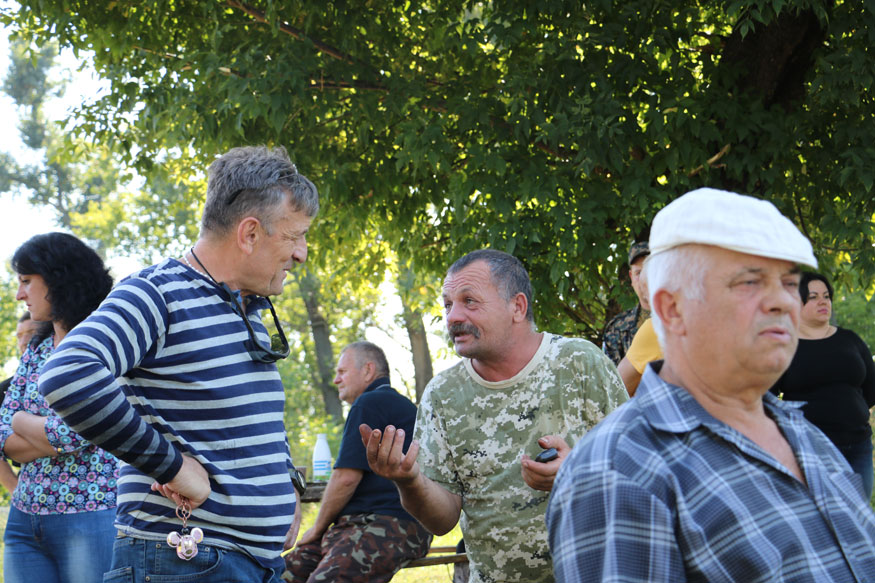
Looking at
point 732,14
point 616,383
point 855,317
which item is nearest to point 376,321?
point 855,317

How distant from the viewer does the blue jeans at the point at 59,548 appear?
3.75 m

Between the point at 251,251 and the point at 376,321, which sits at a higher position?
the point at 376,321

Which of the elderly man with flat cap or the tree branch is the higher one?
the tree branch

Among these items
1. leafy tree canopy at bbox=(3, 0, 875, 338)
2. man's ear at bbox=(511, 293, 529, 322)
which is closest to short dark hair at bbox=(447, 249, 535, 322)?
man's ear at bbox=(511, 293, 529, 322)

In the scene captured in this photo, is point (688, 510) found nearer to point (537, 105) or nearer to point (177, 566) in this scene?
point (177, 566)

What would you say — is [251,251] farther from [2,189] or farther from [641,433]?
[2,189]

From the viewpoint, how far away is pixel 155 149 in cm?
891

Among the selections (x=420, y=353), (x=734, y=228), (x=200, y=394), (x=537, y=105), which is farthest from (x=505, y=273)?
(x=420, y=353)

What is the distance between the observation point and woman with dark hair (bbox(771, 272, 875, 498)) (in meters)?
6.16

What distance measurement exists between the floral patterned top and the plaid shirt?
8.19 feet

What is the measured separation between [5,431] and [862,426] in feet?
16.6

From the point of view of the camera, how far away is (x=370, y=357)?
269 inches

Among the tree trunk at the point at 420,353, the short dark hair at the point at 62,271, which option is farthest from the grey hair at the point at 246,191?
the tree trunk at the point at 420,353

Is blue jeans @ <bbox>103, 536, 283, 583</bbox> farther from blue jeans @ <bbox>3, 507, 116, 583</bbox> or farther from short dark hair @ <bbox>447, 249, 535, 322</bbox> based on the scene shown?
short dark hair @ <bbox>447, 249, 535, 322</bbox>
